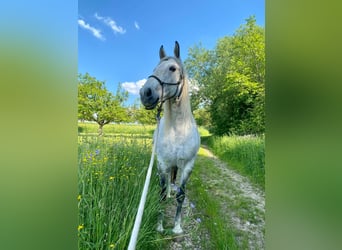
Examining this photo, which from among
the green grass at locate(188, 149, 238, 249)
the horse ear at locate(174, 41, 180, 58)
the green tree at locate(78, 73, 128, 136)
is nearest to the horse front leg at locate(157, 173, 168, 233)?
the green grass at locate(188, 149, 238, 249)

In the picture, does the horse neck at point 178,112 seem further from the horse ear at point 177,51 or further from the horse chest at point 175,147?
the horse ear at point 177,51

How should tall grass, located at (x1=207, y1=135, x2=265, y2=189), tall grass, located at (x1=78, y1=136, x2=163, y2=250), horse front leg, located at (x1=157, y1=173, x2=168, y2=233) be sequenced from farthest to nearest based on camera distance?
tall grass, located at (x1=207, y1=135, x2=265, y2=189), horse front leg, located at (x1=157, y1=173, x2=168, y2=233), tall grass, located at (x1=78, y1=136, x2=163, y2=250)

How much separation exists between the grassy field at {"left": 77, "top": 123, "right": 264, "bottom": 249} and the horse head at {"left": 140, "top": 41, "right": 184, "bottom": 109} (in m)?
0.74

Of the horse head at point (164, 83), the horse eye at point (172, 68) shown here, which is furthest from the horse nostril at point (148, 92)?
the horse eye at point (172, 68)

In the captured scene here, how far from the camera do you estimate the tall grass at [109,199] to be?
1.06 meters

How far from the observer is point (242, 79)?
5.20ft

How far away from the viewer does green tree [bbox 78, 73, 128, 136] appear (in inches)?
72.5

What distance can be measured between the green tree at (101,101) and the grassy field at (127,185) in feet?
0.31

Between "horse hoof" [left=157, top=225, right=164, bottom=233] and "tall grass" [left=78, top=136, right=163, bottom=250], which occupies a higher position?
"tall grass" [left=78, top=136, right=163, bottom=250]

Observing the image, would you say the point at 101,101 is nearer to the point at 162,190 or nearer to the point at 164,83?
the point at 164,83

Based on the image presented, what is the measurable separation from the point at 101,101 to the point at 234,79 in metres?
1.37

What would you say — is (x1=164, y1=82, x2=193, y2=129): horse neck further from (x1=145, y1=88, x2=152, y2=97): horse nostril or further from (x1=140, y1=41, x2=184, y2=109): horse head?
(x1=145, y1=88, x2=152, y2=97): horse nostril
